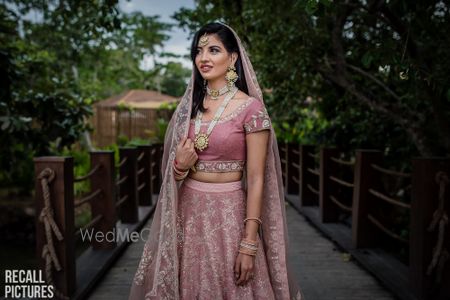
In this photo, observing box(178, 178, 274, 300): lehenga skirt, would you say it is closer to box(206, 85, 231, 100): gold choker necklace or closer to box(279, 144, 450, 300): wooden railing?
box(206, 85, 231, 100): gold choker necklace

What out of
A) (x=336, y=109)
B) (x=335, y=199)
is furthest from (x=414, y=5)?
(x=336, y=109)

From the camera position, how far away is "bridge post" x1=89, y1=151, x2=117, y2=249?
15.5 feet

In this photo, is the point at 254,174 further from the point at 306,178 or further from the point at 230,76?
the point at 306,178

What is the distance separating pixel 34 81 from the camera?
240 inches

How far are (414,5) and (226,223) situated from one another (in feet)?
7.53

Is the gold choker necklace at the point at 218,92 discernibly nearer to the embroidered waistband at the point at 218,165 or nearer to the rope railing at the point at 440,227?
the embroidered waistband at the point at 218,165

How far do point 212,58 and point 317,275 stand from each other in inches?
101

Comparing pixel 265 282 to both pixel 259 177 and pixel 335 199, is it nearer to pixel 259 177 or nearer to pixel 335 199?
pixel 259 177

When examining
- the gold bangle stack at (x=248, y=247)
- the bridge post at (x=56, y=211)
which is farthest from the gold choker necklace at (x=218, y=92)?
the bridge post at (x=56, y=211)

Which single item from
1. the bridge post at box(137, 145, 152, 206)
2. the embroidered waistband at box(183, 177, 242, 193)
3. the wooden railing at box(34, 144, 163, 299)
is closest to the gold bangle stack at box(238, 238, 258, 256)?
the embroidered waistband at box(183, 177, 242, 193)

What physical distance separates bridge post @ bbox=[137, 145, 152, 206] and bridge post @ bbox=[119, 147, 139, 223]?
44.9 inches

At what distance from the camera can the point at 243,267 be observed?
211 centimetres

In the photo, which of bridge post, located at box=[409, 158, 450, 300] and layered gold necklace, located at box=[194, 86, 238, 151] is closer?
layered gold necklace, located at box=[194, 86, 238, 151]

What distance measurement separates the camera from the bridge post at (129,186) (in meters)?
6.11
